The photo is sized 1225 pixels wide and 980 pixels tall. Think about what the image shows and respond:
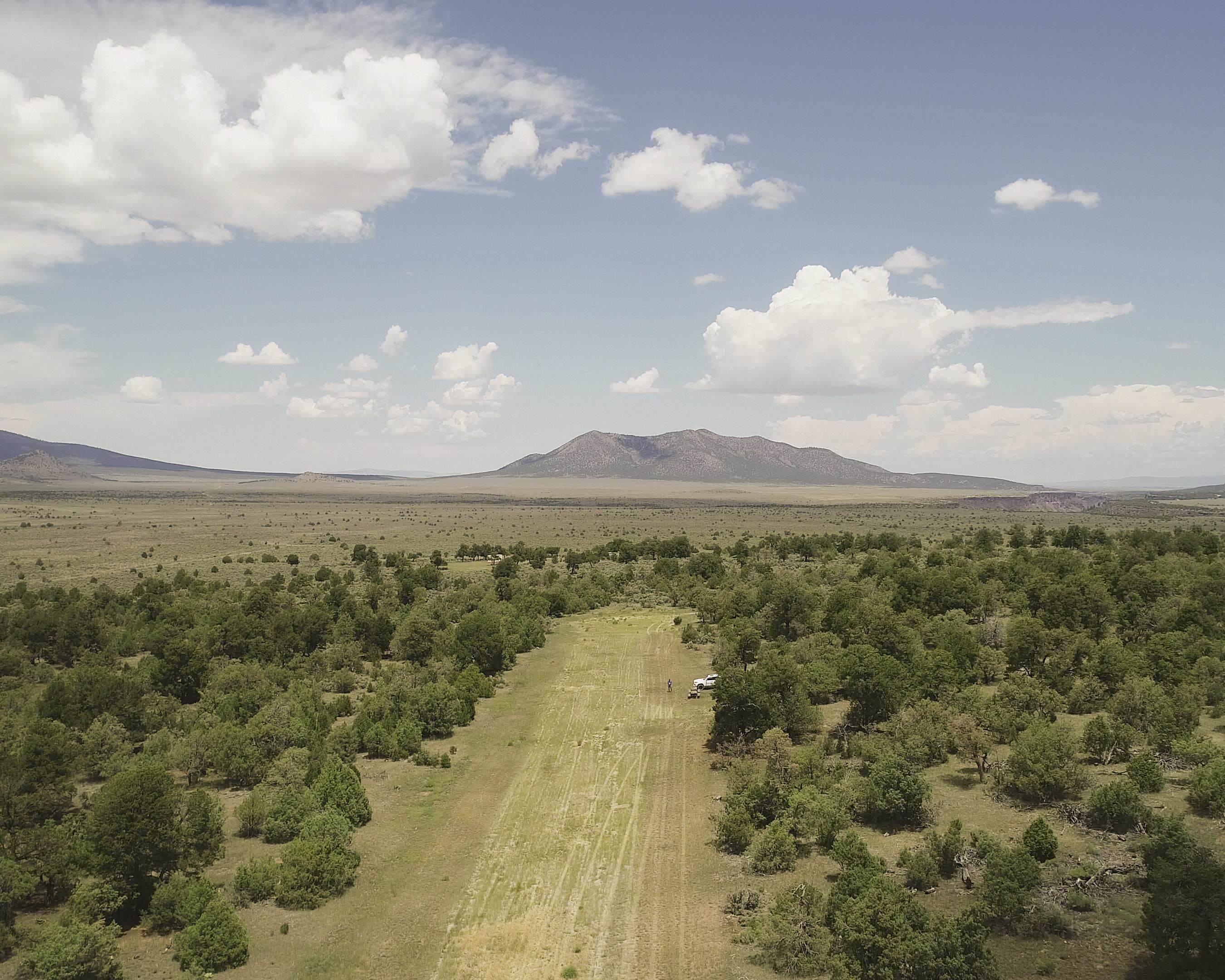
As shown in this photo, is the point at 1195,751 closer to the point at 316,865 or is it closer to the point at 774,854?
the point at 774,854

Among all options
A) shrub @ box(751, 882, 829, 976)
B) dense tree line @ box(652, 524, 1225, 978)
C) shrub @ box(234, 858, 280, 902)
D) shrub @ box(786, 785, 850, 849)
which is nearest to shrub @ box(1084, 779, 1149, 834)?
dense tree line @ box(652, 524, 1225, 978)

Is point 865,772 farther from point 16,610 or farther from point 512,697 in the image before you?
point 16,610

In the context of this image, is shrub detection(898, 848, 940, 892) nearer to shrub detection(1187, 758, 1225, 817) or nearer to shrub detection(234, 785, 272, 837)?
shrub detection(1187, 758, 1225, 817)

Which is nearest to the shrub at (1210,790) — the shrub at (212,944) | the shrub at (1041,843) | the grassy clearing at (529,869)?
the shrub at (1041,843)

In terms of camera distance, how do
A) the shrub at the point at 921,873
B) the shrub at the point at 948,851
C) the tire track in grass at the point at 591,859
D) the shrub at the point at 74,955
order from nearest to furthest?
the shrub at the point at 74,955 → the tire track in grass at the point at 591,859 → the shrub at the point at 921,873 → the shrub at the point at 948,851

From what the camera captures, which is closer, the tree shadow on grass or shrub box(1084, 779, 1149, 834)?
shrub box(1084, 779, 1149, 834)

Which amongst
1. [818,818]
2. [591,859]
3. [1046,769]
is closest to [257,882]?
[591,859]

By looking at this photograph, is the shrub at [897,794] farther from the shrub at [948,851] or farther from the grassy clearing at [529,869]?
the grassy clearing at [529,869]
